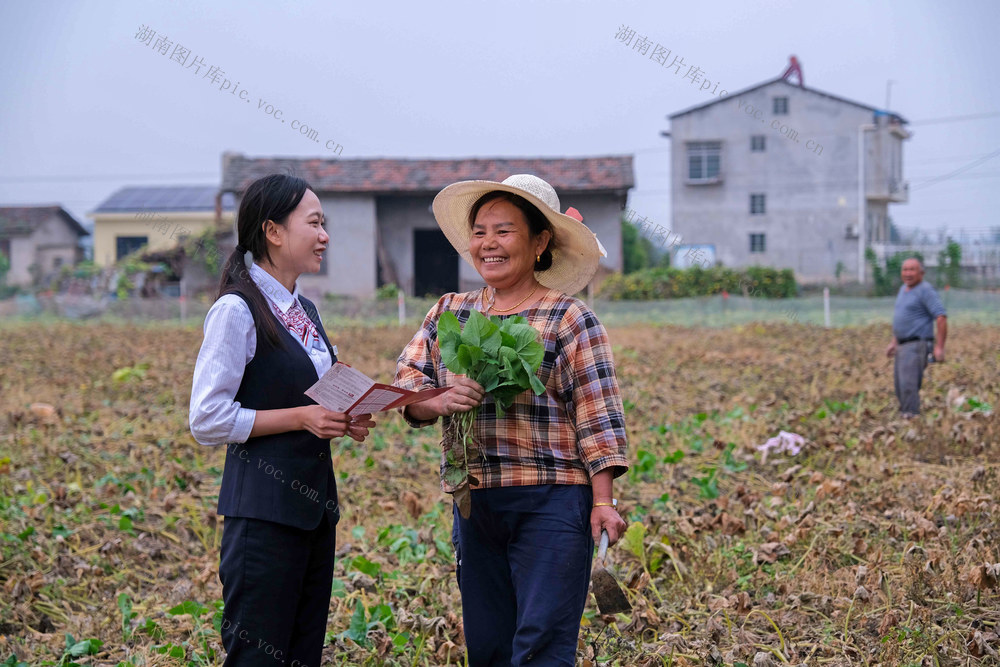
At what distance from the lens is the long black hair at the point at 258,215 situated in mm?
2729

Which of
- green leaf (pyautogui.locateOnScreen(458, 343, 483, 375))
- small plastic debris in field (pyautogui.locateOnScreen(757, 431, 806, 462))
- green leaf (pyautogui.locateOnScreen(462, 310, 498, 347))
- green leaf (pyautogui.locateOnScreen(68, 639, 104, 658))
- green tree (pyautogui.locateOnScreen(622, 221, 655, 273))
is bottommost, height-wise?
green leaf (pyautogui.locateOnScreen(68, 639, 104, 658))

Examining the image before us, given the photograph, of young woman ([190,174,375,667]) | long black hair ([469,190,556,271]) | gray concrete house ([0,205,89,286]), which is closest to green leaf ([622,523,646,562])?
long black hair ([469,190,556,271])

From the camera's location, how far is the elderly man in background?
27.8 feet

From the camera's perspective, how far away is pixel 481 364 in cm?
261

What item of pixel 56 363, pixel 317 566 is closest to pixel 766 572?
pixel 317 566

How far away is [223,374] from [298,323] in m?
0.30

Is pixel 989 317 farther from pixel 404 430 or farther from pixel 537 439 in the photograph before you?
pixel 537 439

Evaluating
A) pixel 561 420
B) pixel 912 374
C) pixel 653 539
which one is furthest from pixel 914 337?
pixel 561 420

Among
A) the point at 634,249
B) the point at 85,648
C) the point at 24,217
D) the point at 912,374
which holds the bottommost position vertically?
the point at 85,648

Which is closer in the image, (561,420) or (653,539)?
(561,420)

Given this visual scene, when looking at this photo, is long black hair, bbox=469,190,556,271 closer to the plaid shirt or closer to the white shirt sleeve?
the plaid shirt

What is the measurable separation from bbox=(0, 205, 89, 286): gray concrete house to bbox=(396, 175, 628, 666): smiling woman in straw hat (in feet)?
137

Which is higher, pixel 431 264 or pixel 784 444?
pixel 431 264

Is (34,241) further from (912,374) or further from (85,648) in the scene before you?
(85,648)
